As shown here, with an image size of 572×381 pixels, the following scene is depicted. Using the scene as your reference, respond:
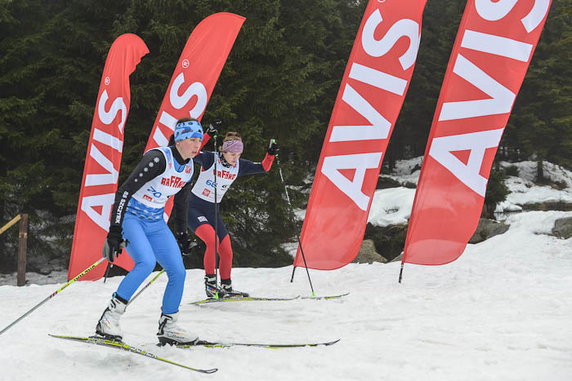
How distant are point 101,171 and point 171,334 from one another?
15.9ft

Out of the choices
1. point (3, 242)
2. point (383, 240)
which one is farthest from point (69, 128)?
point (383, 240)

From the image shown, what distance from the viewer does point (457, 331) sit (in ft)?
16.2

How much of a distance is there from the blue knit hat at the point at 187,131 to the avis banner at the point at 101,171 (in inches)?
172

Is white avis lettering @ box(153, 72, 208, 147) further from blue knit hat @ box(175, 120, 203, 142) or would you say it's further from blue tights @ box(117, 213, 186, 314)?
blue tights @ box(117, 213, 186, 314)

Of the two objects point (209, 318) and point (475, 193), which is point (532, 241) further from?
point (209, 318)

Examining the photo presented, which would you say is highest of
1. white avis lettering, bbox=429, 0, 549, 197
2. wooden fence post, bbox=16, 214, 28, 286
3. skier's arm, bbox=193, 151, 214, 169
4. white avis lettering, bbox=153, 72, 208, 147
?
white avis lettering, bbox=429, 0, 549, 197

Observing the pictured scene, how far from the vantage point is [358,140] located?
779cm

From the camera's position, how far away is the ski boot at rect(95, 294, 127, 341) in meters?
4.11

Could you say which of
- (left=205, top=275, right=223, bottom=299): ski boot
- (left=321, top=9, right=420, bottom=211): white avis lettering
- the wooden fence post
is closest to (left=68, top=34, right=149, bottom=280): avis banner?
the wooden fence post

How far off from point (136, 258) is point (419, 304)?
3537 millimetres

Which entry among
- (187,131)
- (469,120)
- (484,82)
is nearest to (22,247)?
(187,131)

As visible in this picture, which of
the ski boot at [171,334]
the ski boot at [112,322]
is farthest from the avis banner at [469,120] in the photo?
the ski boot at [112,322]

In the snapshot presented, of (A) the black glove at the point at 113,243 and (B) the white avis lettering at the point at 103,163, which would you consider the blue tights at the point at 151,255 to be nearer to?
(A) the black glove at the point at 113,243

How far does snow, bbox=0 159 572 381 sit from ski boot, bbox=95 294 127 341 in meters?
0.15
